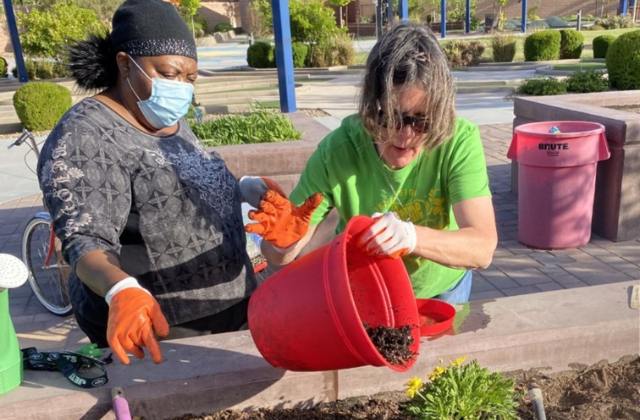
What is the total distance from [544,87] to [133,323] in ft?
25.5

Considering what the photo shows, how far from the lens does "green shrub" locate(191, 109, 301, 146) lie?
5.22 metres

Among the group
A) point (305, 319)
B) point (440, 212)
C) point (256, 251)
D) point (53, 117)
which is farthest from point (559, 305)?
point (53, 117)

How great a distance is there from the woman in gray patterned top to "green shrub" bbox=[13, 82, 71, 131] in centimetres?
1054

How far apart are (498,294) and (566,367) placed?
228 cm

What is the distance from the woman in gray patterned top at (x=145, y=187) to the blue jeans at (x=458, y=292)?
679 mm

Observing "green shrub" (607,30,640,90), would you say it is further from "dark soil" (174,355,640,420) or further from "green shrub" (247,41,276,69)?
"green shrub" (247,41,276,69)

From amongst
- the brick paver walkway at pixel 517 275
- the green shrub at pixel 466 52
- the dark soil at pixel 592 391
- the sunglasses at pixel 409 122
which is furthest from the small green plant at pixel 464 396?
the green shrub at pixel 466 52

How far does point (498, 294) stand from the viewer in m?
4.17

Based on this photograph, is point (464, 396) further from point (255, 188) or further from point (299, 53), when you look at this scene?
point (299, 53)

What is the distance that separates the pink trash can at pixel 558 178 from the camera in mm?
4590

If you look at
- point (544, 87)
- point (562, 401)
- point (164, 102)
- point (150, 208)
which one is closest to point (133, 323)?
point (150, 208)

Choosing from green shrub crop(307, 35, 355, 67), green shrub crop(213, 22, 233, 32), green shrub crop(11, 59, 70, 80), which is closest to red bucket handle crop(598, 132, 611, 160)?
green shrub crop(307, 35, 355, 67)

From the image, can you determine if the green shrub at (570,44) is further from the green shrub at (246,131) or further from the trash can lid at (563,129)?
the green shrub at (246,131)

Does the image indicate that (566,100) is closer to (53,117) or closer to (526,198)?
(526,198)
